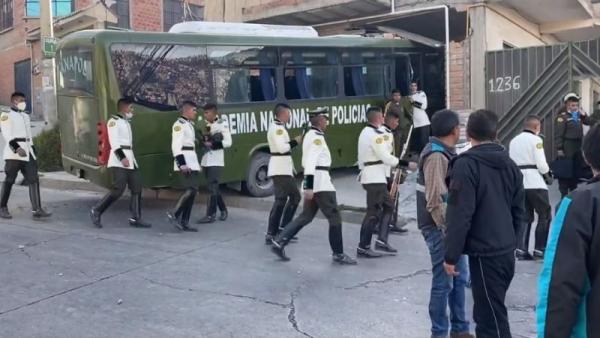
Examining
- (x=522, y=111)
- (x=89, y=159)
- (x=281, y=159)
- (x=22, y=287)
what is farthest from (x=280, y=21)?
(x=22, y=287)

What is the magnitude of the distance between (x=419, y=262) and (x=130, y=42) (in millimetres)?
5435

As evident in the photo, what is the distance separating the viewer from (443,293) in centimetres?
497

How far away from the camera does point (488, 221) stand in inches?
172

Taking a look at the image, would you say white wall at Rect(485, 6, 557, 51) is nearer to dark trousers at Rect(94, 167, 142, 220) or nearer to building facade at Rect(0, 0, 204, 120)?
dark trousers at Rect(94, 167, 142, 220)

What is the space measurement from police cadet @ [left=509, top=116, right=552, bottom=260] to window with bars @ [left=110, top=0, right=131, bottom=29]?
24391mm

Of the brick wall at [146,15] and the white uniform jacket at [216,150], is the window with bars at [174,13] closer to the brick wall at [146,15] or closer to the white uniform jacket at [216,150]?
the brick wall at [146,15]

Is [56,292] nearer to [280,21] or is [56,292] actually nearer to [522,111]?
[522,111]

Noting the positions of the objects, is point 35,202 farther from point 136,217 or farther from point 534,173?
point 534,173

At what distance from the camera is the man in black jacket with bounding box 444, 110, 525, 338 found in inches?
169

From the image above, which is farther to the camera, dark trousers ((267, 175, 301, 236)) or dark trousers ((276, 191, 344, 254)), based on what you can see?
dark trousers ((267, 175, 301, 236))

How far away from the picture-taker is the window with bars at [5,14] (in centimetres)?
3077

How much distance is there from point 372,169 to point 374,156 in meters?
0.16

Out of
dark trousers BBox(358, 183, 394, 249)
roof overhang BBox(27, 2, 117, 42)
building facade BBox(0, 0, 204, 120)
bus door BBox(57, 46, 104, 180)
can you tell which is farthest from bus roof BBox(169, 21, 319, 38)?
building facade BBox(0, 0, 204, 120)

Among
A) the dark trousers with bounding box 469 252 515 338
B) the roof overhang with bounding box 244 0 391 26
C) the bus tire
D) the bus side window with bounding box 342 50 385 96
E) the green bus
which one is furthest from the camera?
the roof overhang with bounding box 244 0 391 26
